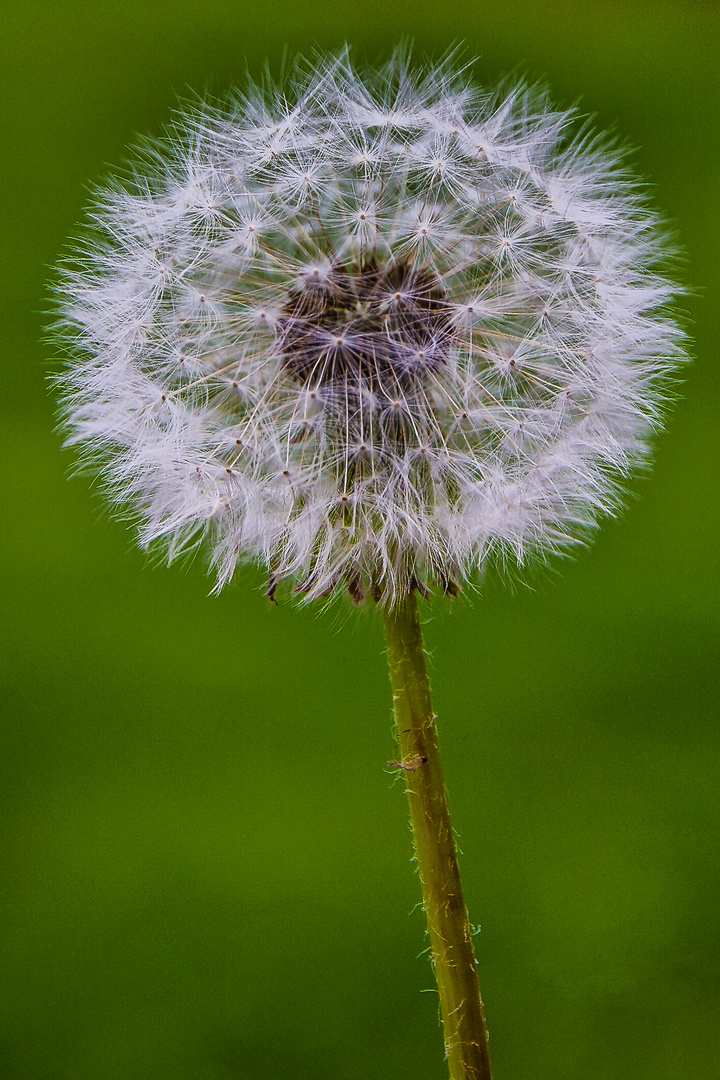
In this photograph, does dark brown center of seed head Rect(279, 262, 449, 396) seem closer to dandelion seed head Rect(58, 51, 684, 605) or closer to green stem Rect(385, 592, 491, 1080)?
dandelion seed head Rect(58, 51, 684, 605)

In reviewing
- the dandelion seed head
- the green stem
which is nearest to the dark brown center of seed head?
the dandelion seed head

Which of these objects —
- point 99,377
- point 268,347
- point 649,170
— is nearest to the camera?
point 268,347

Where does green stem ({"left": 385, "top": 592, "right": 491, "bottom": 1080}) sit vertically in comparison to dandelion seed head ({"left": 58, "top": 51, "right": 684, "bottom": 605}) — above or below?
below

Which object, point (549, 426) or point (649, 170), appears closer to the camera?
point (549, 426)

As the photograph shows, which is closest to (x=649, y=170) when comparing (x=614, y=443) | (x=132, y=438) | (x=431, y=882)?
(x=614, y=443)

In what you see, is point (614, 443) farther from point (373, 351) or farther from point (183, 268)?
point (183, 268)

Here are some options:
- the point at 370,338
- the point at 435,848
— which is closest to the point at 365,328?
the point at 370,338

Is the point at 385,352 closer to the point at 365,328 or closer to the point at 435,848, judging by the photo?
the point at 365,328
